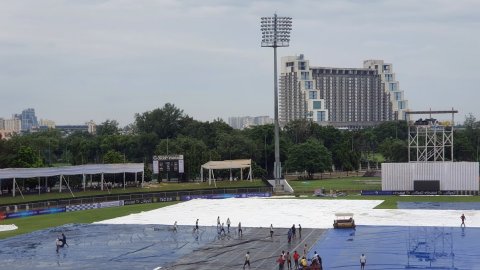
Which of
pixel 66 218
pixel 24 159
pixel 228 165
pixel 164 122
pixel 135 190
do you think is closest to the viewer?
pixel 66 218

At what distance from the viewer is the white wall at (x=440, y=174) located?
8881 cm

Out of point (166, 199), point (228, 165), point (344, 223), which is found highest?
point (228, 165)

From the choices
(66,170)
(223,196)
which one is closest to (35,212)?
(66,170)

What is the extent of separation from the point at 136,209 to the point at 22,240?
82.7ft

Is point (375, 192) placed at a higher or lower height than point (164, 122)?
lower

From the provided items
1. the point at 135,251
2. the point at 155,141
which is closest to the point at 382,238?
the point at 135,251

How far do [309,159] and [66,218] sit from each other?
2558 inches

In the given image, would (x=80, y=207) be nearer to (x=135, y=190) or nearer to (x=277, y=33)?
(x=135, y=190)

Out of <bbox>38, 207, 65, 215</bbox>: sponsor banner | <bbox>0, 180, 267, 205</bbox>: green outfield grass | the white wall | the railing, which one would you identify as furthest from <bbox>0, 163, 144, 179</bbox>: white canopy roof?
the white wall

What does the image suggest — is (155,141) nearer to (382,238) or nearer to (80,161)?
(80,161)

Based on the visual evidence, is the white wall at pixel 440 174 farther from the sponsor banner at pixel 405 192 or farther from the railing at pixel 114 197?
the railing at pixel 114 197

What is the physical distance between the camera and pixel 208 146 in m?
149

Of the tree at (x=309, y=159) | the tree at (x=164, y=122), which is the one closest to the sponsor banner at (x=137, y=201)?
the tree at (x=309, y=159)

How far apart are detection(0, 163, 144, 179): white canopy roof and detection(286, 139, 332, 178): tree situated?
3993cm
